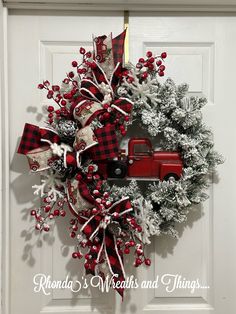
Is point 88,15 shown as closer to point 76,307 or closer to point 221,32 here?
point 221,32

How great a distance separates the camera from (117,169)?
3.61 ft

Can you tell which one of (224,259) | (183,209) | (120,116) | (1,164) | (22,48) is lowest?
(224,259)

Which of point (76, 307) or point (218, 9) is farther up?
point (218, 9)

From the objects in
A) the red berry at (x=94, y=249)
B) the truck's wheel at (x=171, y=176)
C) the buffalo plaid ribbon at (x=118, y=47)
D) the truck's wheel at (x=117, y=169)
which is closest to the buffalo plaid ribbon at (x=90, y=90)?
the buffalo plaid ribbon at (x=118, y=47)

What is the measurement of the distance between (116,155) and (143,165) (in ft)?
0.37

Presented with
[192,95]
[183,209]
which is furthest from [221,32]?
[183,209]

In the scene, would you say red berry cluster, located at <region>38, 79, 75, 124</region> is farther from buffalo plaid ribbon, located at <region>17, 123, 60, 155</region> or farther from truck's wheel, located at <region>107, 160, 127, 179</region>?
truck's wheel, located at <region>107, 160, 127, 179</region>

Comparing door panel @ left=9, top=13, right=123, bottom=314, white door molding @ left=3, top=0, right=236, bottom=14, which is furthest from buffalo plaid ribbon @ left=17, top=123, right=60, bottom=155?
white door molding @ left=3, top=0, right=236, bottom=14

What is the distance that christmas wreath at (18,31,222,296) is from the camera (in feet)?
3.50

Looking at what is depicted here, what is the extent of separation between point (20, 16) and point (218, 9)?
2.46 ft


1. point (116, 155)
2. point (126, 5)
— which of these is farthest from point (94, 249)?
point (126, 5)

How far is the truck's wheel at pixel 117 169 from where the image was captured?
3.61ft

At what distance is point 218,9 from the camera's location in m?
1.23

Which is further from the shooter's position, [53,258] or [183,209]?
[53,258]
